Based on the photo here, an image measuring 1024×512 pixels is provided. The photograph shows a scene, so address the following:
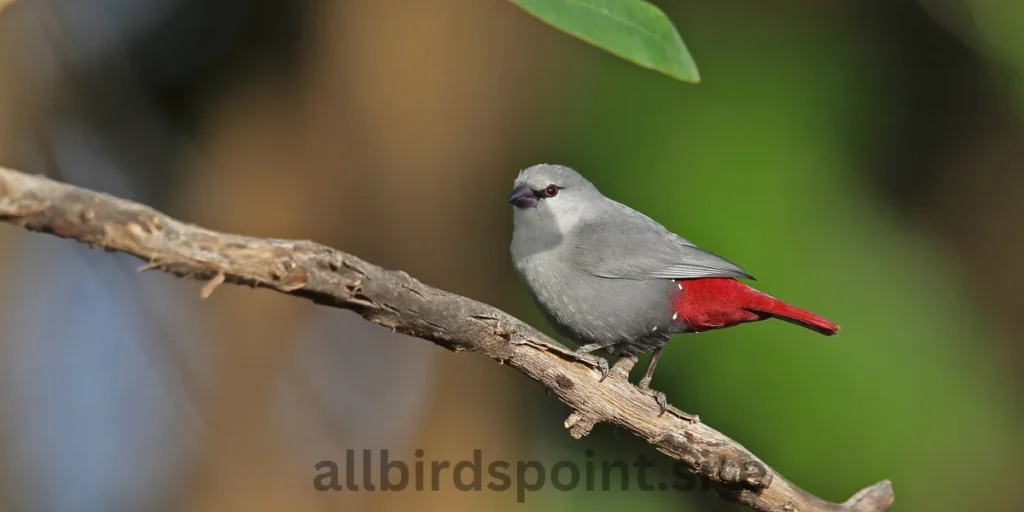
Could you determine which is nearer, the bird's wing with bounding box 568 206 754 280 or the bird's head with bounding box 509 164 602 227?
the bird's wing with bounding box 568 206 754 280

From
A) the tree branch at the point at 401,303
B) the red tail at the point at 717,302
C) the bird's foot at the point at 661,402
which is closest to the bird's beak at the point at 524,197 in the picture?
the red tail at the point at 717,302

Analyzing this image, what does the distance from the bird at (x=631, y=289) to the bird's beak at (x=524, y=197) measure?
1.2 inches

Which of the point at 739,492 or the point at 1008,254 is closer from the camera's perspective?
the point at 739,492

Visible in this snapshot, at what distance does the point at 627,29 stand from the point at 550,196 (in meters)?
1.64

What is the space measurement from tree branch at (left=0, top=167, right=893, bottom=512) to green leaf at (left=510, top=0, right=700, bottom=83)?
666 mm

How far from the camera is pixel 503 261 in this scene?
196 inches

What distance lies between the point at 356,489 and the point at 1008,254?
3813 millimetres

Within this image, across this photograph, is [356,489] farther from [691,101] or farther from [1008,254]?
[1008,254]

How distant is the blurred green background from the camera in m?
4.29

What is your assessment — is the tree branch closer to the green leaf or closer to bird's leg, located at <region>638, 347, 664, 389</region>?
bird's leg, located at <region>638, 347, 664, 389</region>

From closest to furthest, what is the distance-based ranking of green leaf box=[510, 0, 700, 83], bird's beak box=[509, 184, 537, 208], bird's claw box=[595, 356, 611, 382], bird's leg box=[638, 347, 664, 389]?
green leaf box=[510, 0, 700, 83] → bird's claw box=[595, 356, 611, 382] → bird's leg box=[638, 347, 664, 389] → bird's beak box=[509, 184, 537, 208]

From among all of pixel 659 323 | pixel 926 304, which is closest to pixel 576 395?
pixel 659 323

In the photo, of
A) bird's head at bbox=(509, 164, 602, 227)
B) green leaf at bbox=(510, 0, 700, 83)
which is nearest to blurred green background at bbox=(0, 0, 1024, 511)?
bird's head at bbox=(509, 164, 602, 227)

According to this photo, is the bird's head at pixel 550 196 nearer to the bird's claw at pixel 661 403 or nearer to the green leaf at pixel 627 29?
the bird's claw at pixel 661 403
